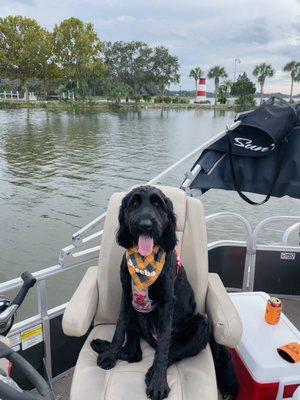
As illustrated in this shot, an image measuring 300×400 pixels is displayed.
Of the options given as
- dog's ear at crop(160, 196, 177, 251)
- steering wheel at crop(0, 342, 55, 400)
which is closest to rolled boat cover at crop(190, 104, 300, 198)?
dog's ear at crop(160, 196, 177, 251)

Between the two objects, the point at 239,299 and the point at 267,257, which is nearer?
the point at 239,299

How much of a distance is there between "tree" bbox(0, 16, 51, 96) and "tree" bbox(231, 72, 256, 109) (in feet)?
133

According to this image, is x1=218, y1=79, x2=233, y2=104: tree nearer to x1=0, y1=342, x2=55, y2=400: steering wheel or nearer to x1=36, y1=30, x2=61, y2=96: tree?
x1=36, y1=30, x2=61, y2=96: tree

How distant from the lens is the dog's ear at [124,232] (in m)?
2.36

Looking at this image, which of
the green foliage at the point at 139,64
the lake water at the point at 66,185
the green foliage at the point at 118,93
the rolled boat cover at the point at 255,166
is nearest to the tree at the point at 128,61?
the green foliage at the point at 139,64

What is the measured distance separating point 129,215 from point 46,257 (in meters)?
5.70

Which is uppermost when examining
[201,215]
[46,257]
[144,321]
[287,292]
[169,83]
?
[169,83]

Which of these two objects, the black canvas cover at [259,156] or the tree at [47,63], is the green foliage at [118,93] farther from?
the black canvas cover at [259,156]

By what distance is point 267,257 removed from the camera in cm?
400

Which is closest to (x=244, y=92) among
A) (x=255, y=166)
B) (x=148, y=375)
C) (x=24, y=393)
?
(x=255, y=166)

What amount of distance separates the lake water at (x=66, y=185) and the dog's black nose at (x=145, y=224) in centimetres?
445

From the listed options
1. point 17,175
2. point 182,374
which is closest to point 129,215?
point 182,374

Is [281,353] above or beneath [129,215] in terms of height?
beneath

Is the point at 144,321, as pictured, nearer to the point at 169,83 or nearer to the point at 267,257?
the point at 267,257
